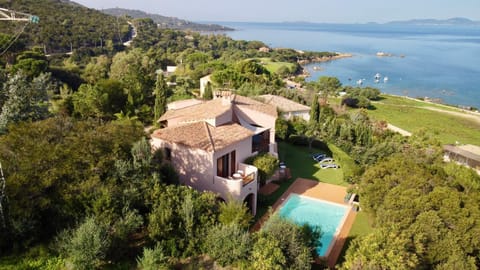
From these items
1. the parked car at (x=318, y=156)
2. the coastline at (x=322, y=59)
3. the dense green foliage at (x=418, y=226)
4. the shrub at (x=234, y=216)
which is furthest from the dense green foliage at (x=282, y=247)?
the coastline at (x=322, y=59)

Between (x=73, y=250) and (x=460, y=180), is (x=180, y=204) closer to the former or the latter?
(x=73, y=250)

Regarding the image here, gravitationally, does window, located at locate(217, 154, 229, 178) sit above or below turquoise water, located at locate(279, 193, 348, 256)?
above

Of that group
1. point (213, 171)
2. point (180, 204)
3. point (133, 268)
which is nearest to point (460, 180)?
point (213, 171)

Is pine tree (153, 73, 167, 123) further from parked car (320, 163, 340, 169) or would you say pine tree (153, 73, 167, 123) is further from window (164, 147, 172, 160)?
parked car (320, 163, 340, 169)

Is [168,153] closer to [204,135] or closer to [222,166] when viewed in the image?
[204,135]

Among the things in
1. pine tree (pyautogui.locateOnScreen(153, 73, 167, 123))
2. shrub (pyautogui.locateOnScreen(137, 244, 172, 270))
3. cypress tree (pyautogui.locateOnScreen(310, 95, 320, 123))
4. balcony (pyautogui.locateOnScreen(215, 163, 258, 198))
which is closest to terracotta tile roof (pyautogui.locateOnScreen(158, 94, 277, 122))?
balcony (pyautogui.locateOnScreen(215, 163, 258, 198))

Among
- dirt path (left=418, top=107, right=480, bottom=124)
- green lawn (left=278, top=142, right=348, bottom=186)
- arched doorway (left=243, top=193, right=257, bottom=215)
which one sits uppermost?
arched doorway (left=243, top=193, right=257, bottom=215)
